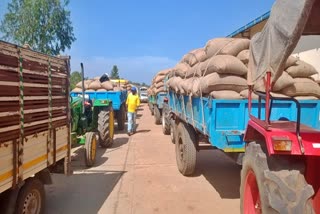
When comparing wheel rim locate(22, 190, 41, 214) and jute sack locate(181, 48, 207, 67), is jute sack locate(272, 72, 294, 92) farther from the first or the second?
wheel rim locate(22, 190, 41, 214)

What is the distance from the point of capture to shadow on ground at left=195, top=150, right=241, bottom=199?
6.04 metres

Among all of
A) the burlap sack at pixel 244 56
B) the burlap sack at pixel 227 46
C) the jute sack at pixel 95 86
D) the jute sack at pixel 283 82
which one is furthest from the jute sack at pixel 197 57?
the jute sack at pixel 95 86

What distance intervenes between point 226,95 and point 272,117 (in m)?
0.71

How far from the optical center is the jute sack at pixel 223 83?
526cm

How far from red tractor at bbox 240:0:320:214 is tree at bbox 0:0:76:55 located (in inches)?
1133

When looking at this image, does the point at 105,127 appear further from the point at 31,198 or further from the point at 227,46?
the point at 31,198

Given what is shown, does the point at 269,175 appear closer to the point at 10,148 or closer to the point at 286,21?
the point at 286,21

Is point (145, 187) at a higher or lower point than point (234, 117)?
lower

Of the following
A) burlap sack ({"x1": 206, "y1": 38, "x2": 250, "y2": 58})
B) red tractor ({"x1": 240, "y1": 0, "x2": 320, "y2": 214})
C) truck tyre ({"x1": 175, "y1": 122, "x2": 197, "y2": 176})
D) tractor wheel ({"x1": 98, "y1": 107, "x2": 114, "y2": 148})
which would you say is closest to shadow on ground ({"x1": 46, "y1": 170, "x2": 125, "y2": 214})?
truck tyre ({"x1": 175, "y1": 122, "x2": 197, "y2": 176})

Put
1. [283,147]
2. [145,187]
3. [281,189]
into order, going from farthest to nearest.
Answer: [145,187]
[283,147]
[281,189]

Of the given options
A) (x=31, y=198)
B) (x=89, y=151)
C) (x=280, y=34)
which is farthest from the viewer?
(x=89, y=151)

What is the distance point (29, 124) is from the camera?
396 centimetres

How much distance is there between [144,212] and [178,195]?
0.89 meters

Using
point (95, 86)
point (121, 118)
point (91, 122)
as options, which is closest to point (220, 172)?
point (91, 122)
